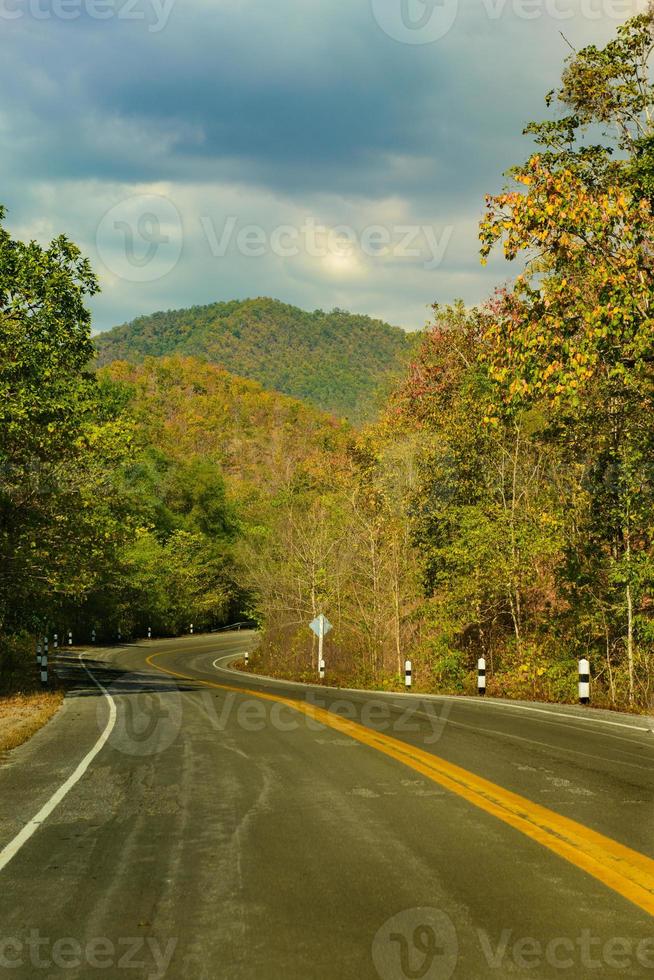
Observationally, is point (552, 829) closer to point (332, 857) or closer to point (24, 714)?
point (332, 857)

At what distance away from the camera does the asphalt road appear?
4105 mm

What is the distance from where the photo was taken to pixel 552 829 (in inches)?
251

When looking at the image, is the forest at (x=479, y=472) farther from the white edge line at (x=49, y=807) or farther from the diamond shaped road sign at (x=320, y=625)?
the white edge line at (x=49, y=807)

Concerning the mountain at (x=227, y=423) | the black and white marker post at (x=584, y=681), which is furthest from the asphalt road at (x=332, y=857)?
the mountain at (x=227, y=423)

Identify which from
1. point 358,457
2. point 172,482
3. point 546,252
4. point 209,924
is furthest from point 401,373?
point 172,482

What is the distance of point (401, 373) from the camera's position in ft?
126

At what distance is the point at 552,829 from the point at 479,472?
75.8ft

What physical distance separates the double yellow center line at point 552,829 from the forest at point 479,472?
7243mm

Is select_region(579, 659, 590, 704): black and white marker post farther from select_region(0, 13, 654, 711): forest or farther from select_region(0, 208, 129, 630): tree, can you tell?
select_region(0, 208, 129, 630): tree

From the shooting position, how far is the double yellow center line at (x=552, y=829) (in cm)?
512

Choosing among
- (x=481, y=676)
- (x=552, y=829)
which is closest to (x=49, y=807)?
(x=552, y=829)

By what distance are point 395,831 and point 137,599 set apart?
65.8m

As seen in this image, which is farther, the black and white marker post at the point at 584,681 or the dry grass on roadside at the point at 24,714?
the black and white marker post at the point at 584,681

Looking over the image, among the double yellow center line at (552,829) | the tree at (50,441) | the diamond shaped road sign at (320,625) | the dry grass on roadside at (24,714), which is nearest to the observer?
the double yellow center line at (552,829)
